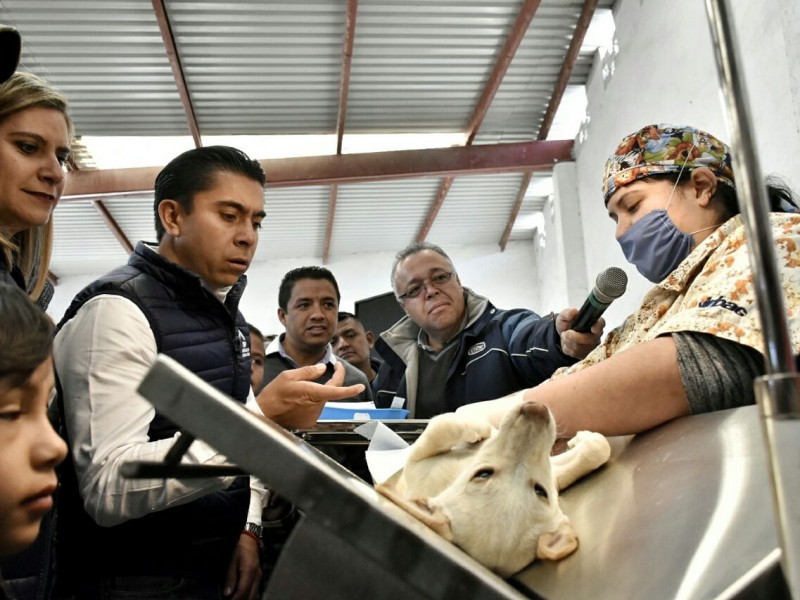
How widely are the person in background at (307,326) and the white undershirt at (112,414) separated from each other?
2.28 meters

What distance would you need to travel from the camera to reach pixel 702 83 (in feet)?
13.9

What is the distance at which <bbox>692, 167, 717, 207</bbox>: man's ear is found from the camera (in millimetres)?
1578

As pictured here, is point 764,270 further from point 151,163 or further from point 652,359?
point 151,163

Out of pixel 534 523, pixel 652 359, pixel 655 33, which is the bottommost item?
pixel 534 523

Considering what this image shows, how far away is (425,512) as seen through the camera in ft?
2.70

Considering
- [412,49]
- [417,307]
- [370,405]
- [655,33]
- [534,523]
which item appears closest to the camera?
[534,523]

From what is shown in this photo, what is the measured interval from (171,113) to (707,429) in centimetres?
638

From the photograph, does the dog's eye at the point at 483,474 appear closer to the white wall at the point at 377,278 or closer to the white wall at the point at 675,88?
the white wall at the point at 675,88

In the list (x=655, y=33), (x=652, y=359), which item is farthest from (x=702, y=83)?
(x=652, y=359)

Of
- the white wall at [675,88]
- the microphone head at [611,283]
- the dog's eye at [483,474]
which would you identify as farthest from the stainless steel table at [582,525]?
the microphone head at [611,283]

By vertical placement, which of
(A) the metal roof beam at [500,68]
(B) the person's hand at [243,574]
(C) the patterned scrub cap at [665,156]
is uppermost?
(A) the metal roof beam at [500,68]

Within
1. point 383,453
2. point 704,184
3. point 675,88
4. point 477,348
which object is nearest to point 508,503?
point 383,453

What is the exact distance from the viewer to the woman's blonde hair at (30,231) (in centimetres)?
139

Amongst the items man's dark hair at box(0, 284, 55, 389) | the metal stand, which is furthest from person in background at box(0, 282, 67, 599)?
the metal stand
